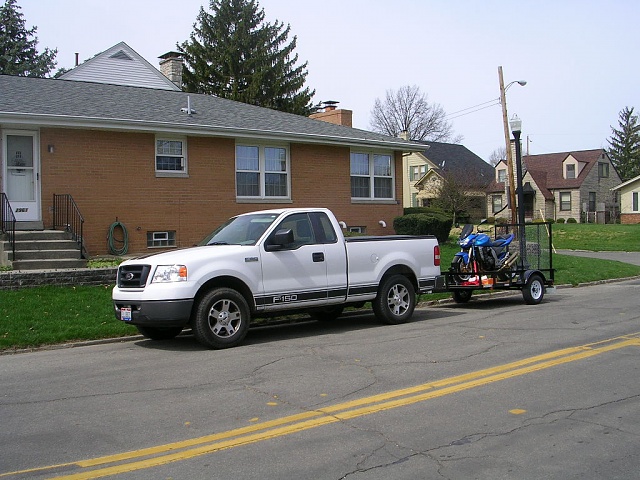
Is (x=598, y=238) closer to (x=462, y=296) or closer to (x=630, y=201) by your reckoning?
(x=630, y=201)

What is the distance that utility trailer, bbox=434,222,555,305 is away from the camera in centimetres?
1389

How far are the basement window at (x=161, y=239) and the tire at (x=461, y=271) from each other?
8.52 metres

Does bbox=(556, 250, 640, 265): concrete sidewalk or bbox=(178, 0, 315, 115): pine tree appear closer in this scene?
bbox=(556, 250, 640, 265): concrete sidewalk

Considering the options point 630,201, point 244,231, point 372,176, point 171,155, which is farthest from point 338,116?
point 630,201

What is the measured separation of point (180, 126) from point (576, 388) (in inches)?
539

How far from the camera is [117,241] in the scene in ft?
58.5

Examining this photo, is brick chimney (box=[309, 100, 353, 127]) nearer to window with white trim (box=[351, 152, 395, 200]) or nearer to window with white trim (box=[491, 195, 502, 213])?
window with white trim (box=[351, 152, 395, 200])

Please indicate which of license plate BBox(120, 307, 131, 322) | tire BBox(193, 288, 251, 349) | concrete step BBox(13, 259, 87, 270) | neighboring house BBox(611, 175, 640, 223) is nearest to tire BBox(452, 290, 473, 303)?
tire BBox(193, 288, 251, 349)

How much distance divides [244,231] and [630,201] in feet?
172

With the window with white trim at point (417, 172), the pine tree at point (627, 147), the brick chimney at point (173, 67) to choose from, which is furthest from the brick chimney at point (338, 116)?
the pine tree at point (627, 147)

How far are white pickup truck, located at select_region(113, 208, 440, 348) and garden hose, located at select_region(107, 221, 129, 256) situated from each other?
Answer: 760 cm

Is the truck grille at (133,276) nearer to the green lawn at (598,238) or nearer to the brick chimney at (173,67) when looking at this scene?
the brick chimney at (173,67)

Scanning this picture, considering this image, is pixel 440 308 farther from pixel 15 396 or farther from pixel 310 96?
pixel 310 96

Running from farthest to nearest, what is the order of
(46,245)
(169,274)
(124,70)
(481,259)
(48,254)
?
(124,70), (46,245), (48,254), (481,259), (169,274)
